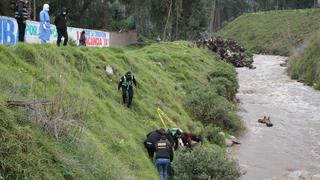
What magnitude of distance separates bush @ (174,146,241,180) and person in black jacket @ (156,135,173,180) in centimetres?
37

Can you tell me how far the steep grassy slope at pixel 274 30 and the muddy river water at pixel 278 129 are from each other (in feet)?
99.7

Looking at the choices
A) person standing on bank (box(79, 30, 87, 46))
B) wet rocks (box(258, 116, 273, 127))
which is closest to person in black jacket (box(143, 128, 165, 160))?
wet rocks (box(258, 116, 273, 127))

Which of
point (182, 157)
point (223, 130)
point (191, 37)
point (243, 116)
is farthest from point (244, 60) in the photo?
point (182, 157)

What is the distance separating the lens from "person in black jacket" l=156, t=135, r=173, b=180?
15414mm

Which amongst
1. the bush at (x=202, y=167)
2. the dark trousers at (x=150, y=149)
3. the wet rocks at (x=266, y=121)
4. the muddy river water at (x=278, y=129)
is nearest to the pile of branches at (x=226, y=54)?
the muddy river water at (x=278, y=129)

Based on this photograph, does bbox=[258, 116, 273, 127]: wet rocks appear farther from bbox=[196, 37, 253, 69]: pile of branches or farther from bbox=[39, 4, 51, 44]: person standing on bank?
bbox=[196, 37, 253, 69]: pile of branches

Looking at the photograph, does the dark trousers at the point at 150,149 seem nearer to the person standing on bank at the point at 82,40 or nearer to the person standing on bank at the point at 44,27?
the person standing on bank at the point at 44,27

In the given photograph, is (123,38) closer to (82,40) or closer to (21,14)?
(82,40)

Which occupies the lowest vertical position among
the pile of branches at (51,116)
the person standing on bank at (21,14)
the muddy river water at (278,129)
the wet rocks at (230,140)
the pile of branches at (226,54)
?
the muddy river water at (278,129)

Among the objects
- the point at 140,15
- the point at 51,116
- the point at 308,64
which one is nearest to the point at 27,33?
the point at 51,116

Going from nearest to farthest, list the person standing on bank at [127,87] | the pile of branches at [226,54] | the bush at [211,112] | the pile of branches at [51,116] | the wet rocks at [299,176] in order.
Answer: the pile of branches at [51,116] < the wet rocks at [299,176] < the person standing on bank at [127,87] < the bush at [211,112] < the pile of branches at [226,54]

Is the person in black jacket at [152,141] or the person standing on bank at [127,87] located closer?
the person in black jacket at [152,141]

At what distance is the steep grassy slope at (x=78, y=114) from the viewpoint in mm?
9727

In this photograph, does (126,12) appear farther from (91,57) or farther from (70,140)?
(70,140)
